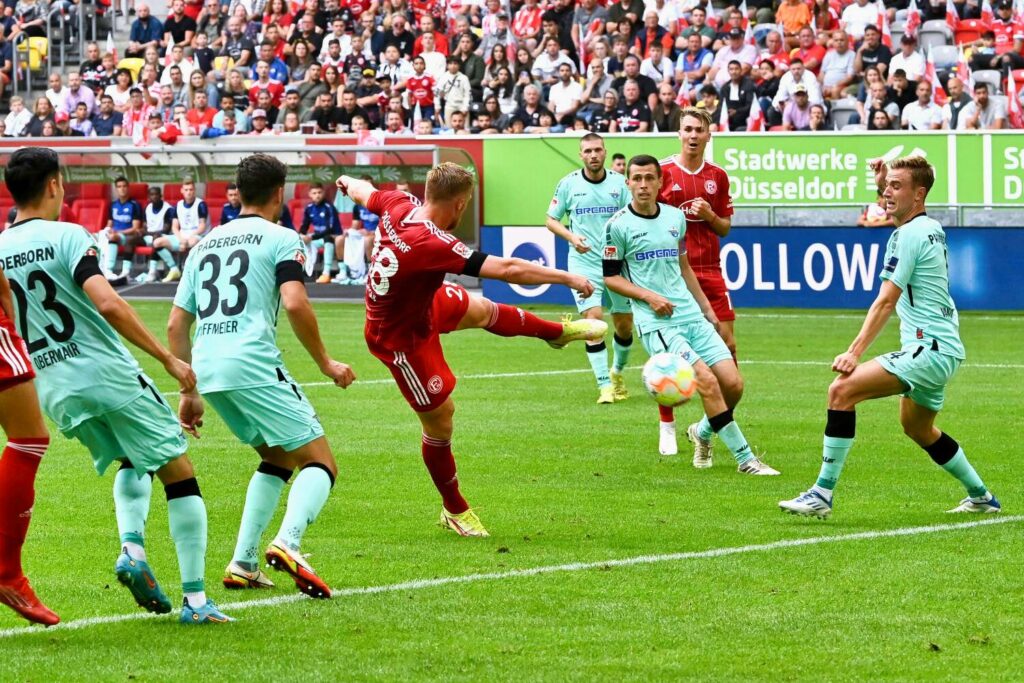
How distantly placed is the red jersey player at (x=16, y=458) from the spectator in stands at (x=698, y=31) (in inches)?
911

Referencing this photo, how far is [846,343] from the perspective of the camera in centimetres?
1975

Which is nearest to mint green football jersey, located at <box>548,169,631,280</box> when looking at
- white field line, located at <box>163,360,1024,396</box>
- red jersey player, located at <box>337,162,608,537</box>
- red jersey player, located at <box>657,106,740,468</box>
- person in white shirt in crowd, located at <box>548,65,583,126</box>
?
white field line, located at <box>163,360,1024,396</box>

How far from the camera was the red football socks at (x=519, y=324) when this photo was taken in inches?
346

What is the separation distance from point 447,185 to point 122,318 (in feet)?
7.94

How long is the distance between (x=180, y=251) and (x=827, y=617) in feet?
79.4

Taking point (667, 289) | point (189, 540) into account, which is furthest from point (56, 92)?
point (189, 540)

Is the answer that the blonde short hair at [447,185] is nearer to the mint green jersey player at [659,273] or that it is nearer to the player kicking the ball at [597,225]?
the mint green jersey player at [659,273]

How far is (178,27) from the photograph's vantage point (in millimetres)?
34875

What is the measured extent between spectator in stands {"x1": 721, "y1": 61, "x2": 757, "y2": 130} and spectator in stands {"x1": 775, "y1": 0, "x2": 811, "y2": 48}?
147cm

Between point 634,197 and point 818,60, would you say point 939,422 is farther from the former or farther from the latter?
point 818,60

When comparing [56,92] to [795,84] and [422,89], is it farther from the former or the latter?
[795,84]

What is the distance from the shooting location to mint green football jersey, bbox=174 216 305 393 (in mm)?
6840

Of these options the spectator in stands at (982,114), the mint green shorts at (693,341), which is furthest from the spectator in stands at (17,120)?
the mint green shorts at (693,341)

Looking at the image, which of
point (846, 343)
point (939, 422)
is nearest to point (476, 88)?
point (846, 343)
